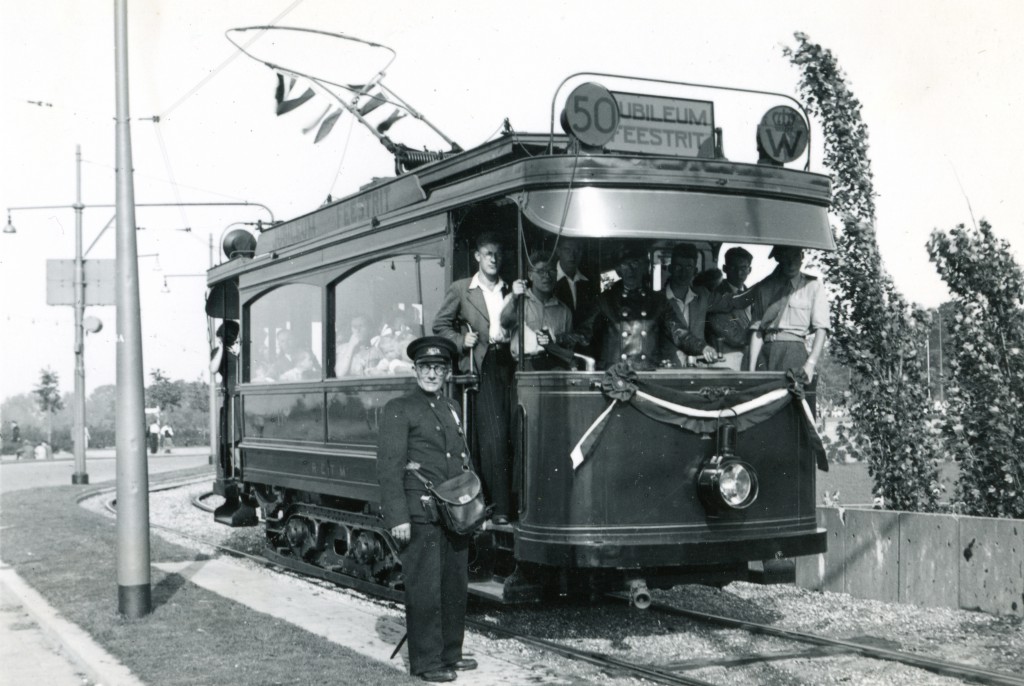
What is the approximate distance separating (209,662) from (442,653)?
4.81 ft

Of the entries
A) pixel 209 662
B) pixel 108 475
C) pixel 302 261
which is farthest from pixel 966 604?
pixel 108 475

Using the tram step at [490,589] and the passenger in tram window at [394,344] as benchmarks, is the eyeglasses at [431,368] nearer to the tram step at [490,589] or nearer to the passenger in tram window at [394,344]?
the tram step at [490,589]

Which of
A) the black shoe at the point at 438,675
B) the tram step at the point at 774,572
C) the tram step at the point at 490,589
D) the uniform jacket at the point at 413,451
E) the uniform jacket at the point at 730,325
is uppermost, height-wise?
the uniform jacket at the point at 730,325

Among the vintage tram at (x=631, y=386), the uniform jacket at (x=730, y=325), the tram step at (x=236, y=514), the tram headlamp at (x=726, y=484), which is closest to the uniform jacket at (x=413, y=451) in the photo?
the vintage tram at (x=631, y=386)

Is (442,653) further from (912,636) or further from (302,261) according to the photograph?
(302,261)

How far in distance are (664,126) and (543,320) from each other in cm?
142

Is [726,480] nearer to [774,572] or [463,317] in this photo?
[774,572]

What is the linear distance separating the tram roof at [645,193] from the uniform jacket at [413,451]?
1.26m

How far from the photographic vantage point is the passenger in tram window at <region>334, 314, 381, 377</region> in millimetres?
9125

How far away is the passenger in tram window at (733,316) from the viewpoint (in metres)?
7.38

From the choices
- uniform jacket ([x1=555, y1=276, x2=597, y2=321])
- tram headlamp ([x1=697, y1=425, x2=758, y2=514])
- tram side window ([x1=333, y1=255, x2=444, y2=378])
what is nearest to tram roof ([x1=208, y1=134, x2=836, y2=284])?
uniform jacket ([x1=555, y1=276, x2=597, y2=321])

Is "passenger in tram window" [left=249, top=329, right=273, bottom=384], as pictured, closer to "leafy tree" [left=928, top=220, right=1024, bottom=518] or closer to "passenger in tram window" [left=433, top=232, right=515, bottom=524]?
"passenger in tram window" [left=433, top=232, right=515, bottom=524]

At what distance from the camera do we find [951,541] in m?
8.87

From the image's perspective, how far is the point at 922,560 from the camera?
905cm
